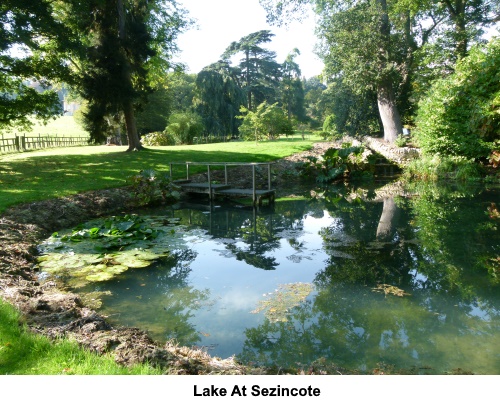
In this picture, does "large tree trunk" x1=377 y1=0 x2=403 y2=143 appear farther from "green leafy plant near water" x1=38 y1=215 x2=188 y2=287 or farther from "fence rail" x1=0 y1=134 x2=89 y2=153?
"fence rail" x1=0 y1=134 x2=89 y2=153

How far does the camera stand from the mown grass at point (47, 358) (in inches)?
108

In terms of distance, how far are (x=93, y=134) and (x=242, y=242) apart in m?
14.5

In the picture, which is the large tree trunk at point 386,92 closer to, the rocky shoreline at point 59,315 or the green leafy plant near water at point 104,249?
the green leafy plant near water at point 104,249

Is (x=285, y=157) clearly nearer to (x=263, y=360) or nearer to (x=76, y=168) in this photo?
(x=76, y=168)

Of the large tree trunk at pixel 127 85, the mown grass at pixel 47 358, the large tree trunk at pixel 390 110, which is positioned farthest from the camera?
the large tree trunk at pixel 390 110

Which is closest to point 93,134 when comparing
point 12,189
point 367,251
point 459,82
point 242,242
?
point 12,189

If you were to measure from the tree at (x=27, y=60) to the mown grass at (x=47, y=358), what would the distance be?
13.8m

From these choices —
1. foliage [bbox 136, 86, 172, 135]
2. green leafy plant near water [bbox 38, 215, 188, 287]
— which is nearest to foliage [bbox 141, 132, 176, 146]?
foliage [bbox 136, 86, 172, 135]

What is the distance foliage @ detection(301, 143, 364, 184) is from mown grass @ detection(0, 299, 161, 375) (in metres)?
15.8

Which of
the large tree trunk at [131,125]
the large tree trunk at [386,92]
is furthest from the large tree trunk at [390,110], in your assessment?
the large tree trunk at [131,125]

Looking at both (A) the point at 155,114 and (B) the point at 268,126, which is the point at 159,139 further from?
(A) the point at 155,114

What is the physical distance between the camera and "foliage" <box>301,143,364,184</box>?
706 inches

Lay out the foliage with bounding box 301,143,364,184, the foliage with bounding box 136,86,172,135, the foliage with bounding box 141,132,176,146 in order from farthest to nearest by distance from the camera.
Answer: the foliage with bounding box 136,86,172,135 → the foliage with bounding box 141,132,176,146 → the foliage with bounding box 301,143,364,184

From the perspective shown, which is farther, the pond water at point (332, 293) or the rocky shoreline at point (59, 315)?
the pond water at point (332, 293)
